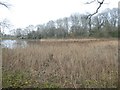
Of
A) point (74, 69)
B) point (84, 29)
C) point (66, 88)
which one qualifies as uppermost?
point (84, 29)

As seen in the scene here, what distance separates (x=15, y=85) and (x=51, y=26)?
478 inches

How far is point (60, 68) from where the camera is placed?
5.52 meters

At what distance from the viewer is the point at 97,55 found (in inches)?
253

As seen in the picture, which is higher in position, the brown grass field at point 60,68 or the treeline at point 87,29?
the treeline at point 87,29

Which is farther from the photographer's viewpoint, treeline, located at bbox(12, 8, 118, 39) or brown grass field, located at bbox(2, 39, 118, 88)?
treeline, located at bbox(12, 8, 118, 39)

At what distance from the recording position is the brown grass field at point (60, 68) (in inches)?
185

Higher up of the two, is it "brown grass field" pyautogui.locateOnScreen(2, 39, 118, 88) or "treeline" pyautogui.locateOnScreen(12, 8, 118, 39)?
"treeline" pyautogui.locateOnScreen(12, 8, 118, 39)

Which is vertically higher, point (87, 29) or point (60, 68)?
point (87, 29)

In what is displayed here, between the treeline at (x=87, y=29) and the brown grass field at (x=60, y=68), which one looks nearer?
the brown grass field at (x=60, y=68)

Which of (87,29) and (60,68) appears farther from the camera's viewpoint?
(87,29)

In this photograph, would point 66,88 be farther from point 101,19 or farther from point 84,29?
point 101,19

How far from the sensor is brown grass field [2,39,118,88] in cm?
471

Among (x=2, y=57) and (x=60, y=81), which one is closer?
(x=60, y=81)

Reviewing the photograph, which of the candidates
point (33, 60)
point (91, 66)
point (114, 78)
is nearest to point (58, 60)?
point (33, 60)
